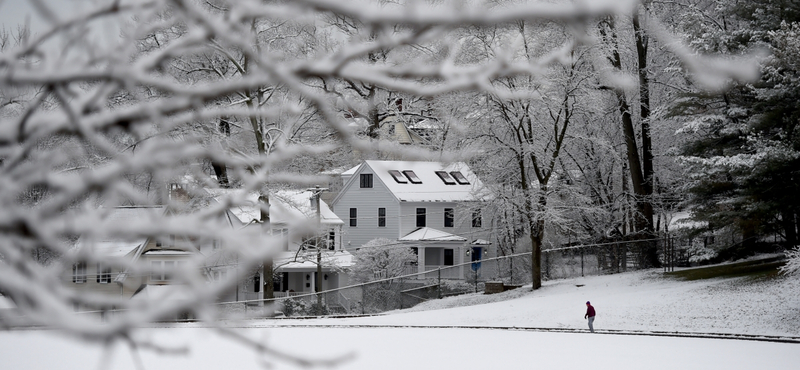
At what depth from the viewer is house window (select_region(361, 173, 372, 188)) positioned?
130 feet

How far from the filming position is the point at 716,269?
80.7ft

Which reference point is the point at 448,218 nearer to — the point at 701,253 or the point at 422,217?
the point at 422,217

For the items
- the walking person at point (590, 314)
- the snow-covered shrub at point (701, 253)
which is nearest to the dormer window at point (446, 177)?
the snow-covered shrub at point (701, 253)

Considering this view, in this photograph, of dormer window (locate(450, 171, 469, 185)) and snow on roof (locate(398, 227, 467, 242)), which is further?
dormer window (locate(450, 171, 469, 185))

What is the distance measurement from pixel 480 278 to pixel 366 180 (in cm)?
1197

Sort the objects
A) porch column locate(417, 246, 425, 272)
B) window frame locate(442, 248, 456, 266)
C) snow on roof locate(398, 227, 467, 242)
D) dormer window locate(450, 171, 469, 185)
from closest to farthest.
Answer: porch column locate(417, 246, 425, 272)
snow on roof locate(398, 227, 467, 242)
window frame locate(442, 248, 456, 266)
dormer window locate(450, 171, 469, 185)

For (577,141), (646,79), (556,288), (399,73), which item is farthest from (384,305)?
(399,73)

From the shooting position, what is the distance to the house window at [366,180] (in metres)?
39.6

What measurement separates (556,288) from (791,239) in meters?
7.43

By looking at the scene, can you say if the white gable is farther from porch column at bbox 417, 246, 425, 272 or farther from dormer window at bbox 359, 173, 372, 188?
porch column at bbox 417, 246, 425, 272

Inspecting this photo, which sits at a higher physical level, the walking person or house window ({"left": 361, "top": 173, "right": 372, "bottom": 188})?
house window ({"left": 361, "top": 173, "right": 372, "bottom": 188})

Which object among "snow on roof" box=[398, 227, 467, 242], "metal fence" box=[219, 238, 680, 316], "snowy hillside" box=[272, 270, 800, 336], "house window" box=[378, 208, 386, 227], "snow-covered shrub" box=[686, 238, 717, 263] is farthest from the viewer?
"house window" box=[378, 208, 386, 227]

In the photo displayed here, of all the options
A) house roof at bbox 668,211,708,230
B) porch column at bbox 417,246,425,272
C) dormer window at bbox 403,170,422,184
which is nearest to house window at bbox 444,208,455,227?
dormer window at bbox 403,170,422,184

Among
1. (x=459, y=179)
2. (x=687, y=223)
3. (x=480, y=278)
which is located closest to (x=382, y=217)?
(x=459, y=179)
